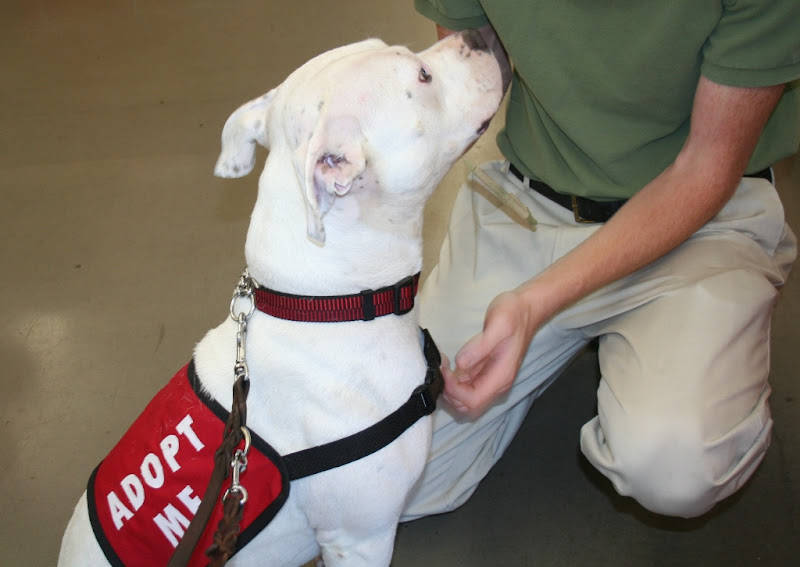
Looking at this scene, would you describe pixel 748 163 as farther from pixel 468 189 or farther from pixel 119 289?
pixel 119 289

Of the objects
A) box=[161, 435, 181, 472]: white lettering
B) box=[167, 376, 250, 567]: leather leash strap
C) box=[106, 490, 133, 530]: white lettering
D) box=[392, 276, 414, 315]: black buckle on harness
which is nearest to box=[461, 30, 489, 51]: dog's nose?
box=[392, 276, 414, 315]: black buckle on harness

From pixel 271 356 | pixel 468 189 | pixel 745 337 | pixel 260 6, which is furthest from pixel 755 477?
pixel 260 6

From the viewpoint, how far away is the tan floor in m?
1.84

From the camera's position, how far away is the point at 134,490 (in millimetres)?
1213

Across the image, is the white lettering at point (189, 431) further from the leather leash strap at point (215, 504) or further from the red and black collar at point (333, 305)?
the red and black collar at point (333, 305)

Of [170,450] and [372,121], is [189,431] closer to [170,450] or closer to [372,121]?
[170,450]

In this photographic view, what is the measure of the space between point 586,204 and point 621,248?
0.87 feet

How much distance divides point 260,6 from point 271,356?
325 centimetres

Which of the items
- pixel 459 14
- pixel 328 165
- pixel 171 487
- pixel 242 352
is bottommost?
pixel 171 487

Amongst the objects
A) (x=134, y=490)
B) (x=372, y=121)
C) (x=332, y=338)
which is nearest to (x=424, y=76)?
(x=372, y=121)

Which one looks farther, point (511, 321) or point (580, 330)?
point (580, 330)

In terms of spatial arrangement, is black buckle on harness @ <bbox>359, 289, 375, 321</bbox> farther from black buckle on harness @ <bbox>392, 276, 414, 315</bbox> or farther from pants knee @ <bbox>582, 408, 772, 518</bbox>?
pants knee @ <bbox>582, 408, 772, 518</bbox>

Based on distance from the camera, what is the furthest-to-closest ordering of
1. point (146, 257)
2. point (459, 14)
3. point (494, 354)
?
point (146, 257) < point (459, 14) < point (494, 354)

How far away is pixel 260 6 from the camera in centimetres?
398
